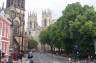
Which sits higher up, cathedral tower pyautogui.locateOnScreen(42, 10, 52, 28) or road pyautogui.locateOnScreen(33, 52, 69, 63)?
cathedral tower pyautogui.locateOnScreen(42, 10, 52, 28)

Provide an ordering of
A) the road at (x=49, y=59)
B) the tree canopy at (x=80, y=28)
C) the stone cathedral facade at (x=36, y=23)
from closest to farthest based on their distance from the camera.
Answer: the road at (x=49, y=59) → the tree canopy at (x=80, y=28) → the stone cathedral facade at (x=36, y=23)

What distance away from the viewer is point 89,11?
3400cm

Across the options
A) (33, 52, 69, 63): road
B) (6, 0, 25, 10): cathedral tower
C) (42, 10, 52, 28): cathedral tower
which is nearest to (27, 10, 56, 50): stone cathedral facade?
(42, 10, 52, 28): cathedral tower

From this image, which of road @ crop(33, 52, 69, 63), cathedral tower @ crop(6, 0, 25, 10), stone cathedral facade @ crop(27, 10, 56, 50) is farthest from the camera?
stone cathedral facade @ crop(27, 10, 56, 50)

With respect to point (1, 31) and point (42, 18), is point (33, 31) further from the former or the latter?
point (1, 31)

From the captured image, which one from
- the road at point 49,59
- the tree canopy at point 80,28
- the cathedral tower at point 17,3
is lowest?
the road at point 49,59

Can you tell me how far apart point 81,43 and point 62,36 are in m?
6.02

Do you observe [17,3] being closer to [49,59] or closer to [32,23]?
[49,59]

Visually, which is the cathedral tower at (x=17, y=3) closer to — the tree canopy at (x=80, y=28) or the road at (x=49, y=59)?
the road at (x=49, y=59)

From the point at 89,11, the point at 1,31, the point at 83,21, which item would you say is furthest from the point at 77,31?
the point at 1,31

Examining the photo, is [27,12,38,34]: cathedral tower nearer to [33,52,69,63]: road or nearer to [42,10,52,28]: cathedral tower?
[42,10,52,28]: cathedral tower

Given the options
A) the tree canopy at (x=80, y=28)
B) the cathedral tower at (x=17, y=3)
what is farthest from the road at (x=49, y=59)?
the cathedral tower at (x=17, y=3)

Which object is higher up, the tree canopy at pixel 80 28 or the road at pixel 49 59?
the tree canopy at pixel 80 28

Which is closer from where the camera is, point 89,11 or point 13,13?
point 89,11
